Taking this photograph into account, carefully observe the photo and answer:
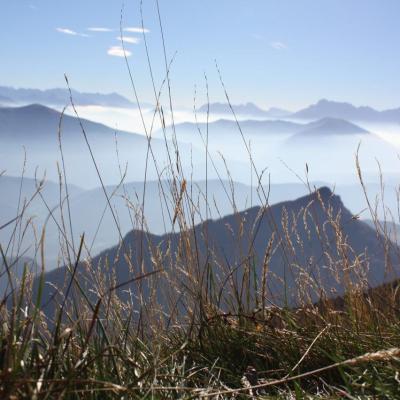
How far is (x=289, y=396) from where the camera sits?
1400 millimetres

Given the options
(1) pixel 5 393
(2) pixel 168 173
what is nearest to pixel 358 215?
(2) pixel 168 173

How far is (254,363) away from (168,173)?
101cm

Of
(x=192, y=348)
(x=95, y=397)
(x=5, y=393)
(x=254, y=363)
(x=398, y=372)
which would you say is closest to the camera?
(x=5, y=393)

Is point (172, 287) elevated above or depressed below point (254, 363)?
above

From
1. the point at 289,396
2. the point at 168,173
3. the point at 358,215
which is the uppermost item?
the point at 168,173

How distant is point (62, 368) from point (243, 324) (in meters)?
0.78

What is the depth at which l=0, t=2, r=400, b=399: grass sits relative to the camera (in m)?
1.15

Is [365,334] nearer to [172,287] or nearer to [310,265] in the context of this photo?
[310,265]

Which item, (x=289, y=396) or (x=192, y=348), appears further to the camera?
(x=192, y=348)

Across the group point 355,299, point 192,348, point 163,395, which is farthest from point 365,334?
point 163,395

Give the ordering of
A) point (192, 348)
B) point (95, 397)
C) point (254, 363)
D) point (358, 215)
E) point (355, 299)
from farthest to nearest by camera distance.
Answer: point (358, 215) < point (355, 299) < point (192, 348) < point (254, 363) < point (95, 397)

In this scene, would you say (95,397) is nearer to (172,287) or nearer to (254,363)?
(254,363)

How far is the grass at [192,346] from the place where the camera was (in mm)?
1154

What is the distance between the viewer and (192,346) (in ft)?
5.93
